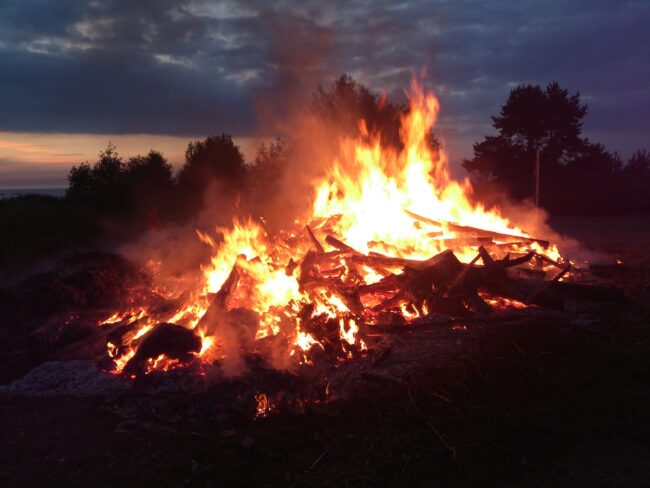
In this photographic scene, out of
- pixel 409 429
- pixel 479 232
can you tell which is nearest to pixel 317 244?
pixel 479 232

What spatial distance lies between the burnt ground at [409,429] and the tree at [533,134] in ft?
81.7

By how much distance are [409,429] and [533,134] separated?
28862mm

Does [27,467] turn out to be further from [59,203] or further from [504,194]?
[504,194]

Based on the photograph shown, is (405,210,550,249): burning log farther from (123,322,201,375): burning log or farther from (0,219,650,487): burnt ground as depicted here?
(123,322,201,375): burning log

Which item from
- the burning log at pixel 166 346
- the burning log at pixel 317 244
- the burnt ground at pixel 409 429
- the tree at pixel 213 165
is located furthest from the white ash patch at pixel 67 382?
the tree at pixel 213 165

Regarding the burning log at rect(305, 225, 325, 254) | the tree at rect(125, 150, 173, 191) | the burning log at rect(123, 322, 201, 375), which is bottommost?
the burning log at rect(123, 322, 201, 375)

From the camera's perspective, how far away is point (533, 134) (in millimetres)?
29359

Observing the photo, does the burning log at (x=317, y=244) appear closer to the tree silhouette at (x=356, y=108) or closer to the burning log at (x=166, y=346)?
the burning log at (x=166, y=346)

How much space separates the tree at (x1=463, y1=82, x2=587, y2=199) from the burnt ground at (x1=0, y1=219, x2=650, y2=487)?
81.7 feet

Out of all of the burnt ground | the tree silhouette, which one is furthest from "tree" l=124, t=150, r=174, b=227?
the burnt ground

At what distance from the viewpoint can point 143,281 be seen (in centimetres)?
956

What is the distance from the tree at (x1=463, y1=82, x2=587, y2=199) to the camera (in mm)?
28828

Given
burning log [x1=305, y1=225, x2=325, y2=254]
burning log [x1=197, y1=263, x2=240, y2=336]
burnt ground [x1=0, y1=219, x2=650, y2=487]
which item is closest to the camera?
burnt ground [x1=0, y1=219, x2=650, y2=487]

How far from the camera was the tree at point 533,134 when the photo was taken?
1135 inches
